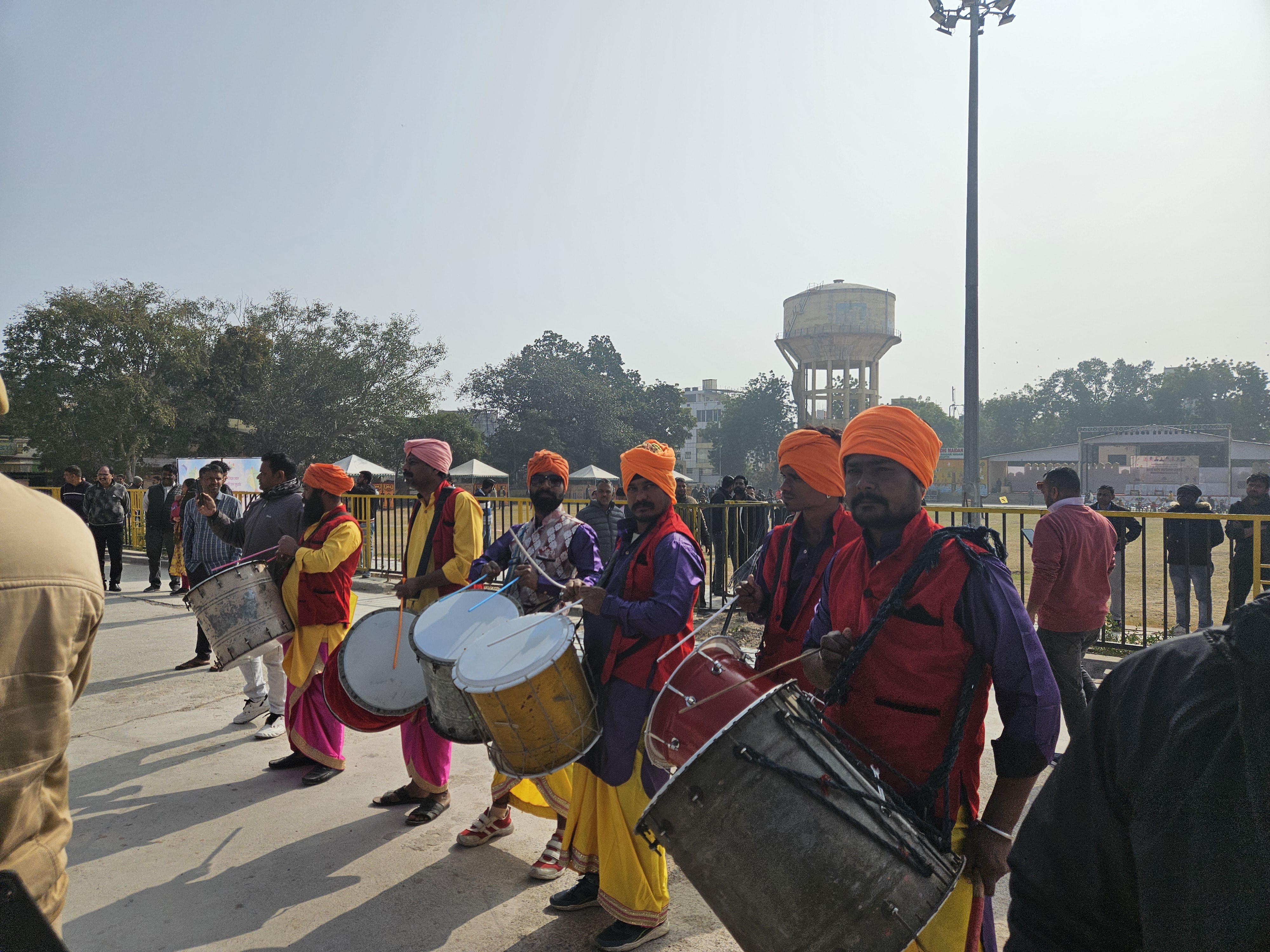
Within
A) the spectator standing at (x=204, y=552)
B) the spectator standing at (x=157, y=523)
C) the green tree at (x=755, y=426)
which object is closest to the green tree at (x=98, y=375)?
the spectator standing at (x=157, y=523)

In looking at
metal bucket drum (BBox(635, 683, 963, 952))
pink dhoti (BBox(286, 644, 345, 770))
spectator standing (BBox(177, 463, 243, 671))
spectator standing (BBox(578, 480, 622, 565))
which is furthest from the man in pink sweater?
spectator standing (BBox(177, 463, 243, 671))

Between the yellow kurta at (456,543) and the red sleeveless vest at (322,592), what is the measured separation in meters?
0.48

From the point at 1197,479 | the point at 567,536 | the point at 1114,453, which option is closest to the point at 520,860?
the point at 567,536

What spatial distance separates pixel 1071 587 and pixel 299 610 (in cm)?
502

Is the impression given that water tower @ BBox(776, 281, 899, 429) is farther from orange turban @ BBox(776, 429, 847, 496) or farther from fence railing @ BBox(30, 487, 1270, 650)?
orange turban @ BBox(776, 429, 847, 496)

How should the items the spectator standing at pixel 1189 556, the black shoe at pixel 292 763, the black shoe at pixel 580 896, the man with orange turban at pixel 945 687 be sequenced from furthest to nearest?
the spectator standing at pixel 1189 556, the black shoe at pixel 292 763, the black shoe at pixel 580 896, the man with orange turban at pixel 945 687

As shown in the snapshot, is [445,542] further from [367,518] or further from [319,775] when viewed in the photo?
[367,518]

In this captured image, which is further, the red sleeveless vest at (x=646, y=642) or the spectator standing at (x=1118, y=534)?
the spectator standing at (x=1118, y=534)

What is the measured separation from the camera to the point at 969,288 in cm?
1069

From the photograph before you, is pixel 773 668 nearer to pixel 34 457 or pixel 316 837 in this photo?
pixel 316 837

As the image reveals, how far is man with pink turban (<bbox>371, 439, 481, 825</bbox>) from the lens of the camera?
4.51 metres

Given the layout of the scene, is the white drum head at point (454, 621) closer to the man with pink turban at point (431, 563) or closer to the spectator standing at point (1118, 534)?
→ the man with pink turban at point (431, 563)

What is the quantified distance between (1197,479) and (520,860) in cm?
→ 5737

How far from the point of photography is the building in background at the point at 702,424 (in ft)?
305
